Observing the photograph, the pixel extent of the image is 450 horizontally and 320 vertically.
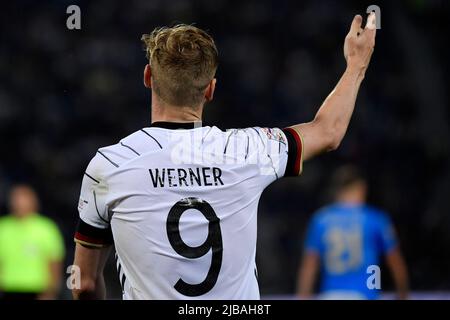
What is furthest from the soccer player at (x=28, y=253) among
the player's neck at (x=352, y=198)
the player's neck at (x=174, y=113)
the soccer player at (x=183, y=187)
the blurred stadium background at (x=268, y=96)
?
the player's neck at (x=174, y=113)

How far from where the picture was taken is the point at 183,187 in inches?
110

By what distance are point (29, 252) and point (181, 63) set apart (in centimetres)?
609

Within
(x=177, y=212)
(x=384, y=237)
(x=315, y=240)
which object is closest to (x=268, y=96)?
(x=315, y=240)

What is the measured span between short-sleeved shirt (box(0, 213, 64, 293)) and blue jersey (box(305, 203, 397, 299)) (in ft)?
8.54

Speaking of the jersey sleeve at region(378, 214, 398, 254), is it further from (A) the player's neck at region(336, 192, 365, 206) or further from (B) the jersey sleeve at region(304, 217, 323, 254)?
(B) the jersey sleeve at region(304, 217, 323, 254)

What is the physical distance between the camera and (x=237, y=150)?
2.88m

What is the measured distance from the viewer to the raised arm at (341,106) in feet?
9.56

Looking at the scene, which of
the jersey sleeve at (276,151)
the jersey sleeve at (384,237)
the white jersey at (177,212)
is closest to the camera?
the white jersey at (177,212)

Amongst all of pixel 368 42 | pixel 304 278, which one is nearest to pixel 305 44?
pixel 304 278

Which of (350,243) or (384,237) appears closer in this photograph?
(350,243)

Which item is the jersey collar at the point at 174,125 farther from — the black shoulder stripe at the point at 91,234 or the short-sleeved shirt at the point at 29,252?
the short-sleeved shirt at the point at 29,252

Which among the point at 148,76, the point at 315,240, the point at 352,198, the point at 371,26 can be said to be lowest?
the point at 315,240

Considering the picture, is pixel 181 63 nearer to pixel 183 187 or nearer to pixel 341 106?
pixel 183 187

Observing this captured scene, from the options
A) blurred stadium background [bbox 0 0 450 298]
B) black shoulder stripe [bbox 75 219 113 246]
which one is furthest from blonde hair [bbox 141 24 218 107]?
blurred stadium background [bbox 0 0 450 298]
